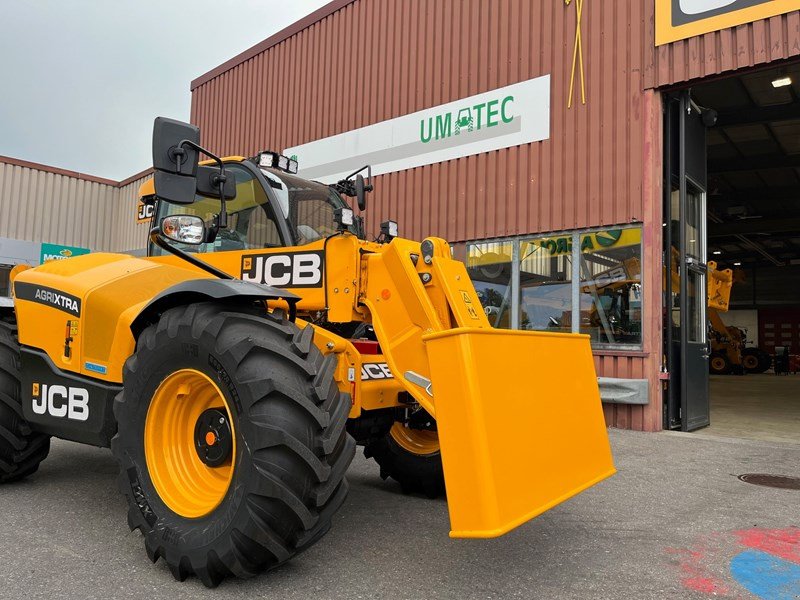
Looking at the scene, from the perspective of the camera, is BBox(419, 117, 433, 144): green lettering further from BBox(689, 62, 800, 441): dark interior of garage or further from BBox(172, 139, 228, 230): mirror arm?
BBox(172, 139, 228, 230): mirror arm

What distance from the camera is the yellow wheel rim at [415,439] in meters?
4.23

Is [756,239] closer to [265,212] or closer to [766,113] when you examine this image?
[766,113]

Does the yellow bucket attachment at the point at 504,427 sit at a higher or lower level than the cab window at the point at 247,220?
lower

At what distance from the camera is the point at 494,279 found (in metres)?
9.26

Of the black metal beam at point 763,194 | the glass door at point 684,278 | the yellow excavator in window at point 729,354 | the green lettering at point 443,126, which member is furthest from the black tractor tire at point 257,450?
the yellow excavator in window at point 729,354

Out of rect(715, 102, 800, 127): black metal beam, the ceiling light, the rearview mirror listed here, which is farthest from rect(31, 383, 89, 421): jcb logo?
rect(715, 102, 800, 127): black metal beam

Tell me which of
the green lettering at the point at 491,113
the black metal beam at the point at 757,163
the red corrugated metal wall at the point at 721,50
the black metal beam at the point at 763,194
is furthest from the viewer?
the black metal beam at the point at 763,194

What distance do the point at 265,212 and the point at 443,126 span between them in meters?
6.60

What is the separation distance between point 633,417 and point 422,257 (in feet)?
17.5

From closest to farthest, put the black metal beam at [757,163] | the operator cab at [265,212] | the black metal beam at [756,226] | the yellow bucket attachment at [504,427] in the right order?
the yellow bucket attachment at [504,427]
the operator cab at [265,212]
the black metal beam at [757,163]
the black metal beam at [756,226]

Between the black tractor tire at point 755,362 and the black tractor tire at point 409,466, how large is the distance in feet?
80.2

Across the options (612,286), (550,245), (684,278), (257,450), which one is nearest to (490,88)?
(550,245)

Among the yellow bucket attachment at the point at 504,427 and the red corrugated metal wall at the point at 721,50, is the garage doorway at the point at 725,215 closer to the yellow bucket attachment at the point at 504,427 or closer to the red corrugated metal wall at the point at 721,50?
the red corrugated metal wall at the point at 721,50

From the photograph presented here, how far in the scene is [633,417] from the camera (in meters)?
7.68
